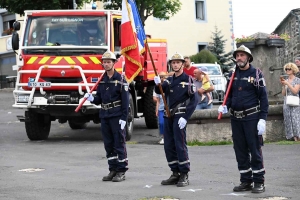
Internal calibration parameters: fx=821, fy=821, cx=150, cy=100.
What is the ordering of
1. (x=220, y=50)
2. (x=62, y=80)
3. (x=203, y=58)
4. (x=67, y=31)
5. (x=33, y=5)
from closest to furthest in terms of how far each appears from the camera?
(x=62, y=80) → (x=67, y=31) → (x=33, y=5) → (x=203, y=58) → (x=220, y=50)

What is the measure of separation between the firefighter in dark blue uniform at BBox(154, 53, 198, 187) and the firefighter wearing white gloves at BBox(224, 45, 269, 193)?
878 mm

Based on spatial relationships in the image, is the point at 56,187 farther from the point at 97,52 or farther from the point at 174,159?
the point at 97,52

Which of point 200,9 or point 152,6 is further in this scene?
point 200,9

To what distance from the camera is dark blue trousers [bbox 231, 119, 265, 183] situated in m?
10.1

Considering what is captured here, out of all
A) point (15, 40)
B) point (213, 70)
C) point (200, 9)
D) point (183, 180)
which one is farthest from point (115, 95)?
point (200, 9)

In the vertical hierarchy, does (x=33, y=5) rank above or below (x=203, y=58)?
above

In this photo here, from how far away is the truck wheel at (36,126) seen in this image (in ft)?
61.7

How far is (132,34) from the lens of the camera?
44.2 ft

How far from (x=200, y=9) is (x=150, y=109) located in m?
38.7

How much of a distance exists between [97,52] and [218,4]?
42.7 metres

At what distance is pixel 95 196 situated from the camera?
33.5 feet

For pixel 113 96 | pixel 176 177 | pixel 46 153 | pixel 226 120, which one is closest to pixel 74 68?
pixel 46 153

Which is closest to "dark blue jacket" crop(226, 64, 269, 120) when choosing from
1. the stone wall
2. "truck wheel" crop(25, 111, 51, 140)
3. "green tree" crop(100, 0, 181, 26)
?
the stone wall

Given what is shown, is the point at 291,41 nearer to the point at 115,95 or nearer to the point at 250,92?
the point at 115,95
